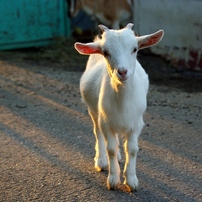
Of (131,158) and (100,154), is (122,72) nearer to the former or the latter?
(131,158)

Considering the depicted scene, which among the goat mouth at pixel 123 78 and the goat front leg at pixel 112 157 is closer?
the goat mouth at pixel 123 78

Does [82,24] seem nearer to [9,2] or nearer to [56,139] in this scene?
[9,2]

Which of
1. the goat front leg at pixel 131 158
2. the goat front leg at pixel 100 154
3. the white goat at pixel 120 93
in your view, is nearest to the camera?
the white goat at pixel 120 93

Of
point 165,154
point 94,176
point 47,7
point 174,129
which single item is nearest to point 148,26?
point 47,7

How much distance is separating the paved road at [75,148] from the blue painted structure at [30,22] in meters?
2.53

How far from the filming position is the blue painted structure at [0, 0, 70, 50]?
29.5 feet

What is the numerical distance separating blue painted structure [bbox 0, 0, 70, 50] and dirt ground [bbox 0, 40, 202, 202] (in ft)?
5.85

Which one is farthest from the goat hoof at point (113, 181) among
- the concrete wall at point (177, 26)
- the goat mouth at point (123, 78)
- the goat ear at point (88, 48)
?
the concrete wall at point (177, 26)

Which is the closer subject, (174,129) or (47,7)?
(174,129)

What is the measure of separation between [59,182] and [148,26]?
507 cm

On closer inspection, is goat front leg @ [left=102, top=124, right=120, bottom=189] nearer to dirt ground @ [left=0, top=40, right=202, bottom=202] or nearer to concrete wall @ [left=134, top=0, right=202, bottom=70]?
dirt ground @ [left=0, top=40, right=202, bottom=202]

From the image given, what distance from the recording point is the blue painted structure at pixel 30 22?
354 inches

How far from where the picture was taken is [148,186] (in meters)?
3.62

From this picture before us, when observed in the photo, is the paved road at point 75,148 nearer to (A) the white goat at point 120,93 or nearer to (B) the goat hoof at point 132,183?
(B) the goat hoof at point 132,183
